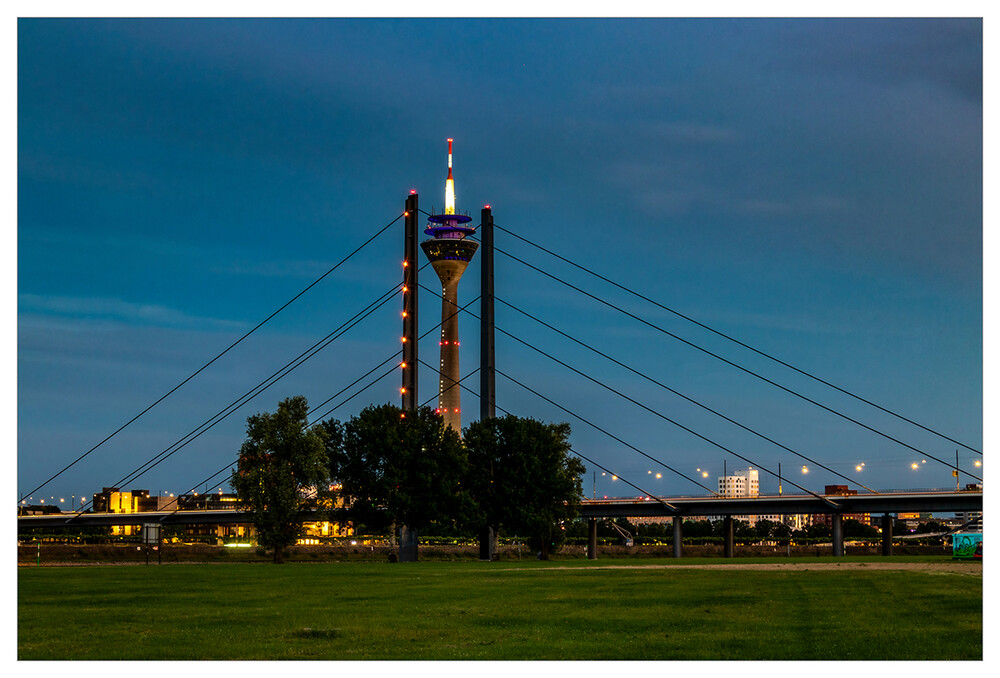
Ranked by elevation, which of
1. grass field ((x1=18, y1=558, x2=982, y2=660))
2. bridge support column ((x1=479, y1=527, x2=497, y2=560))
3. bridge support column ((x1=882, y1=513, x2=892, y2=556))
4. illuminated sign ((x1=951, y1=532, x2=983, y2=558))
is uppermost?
grass field ((x1=18, y1=558, x2=982, y2=660))

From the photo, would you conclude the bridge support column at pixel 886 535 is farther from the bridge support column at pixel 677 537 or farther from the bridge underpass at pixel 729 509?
the bridge support column at pixel 677 537

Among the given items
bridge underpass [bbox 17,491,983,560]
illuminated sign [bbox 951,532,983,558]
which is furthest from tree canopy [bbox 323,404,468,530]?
illuminated sign [bbox 951,532,983,558]

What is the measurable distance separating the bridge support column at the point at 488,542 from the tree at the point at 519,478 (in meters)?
0.78

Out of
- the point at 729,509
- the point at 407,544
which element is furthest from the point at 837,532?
the point at 407,544

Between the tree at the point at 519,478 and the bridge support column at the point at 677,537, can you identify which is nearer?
the tree at the point at 519,478

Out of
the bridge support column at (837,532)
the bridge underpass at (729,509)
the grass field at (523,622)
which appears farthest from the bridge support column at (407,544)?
the bridge support column at (837,532)

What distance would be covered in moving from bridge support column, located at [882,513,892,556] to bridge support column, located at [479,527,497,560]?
171ft

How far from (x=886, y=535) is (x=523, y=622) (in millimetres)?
116024

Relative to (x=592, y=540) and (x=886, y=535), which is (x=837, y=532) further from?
(x=592, y=540)

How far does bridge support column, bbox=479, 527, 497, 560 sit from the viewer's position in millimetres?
93256

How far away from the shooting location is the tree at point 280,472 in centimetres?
8150

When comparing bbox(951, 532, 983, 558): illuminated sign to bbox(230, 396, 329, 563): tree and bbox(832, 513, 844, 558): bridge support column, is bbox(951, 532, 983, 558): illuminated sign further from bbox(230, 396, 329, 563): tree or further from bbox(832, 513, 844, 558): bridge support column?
bbox(832, 513, 844, 558): bridge support column
